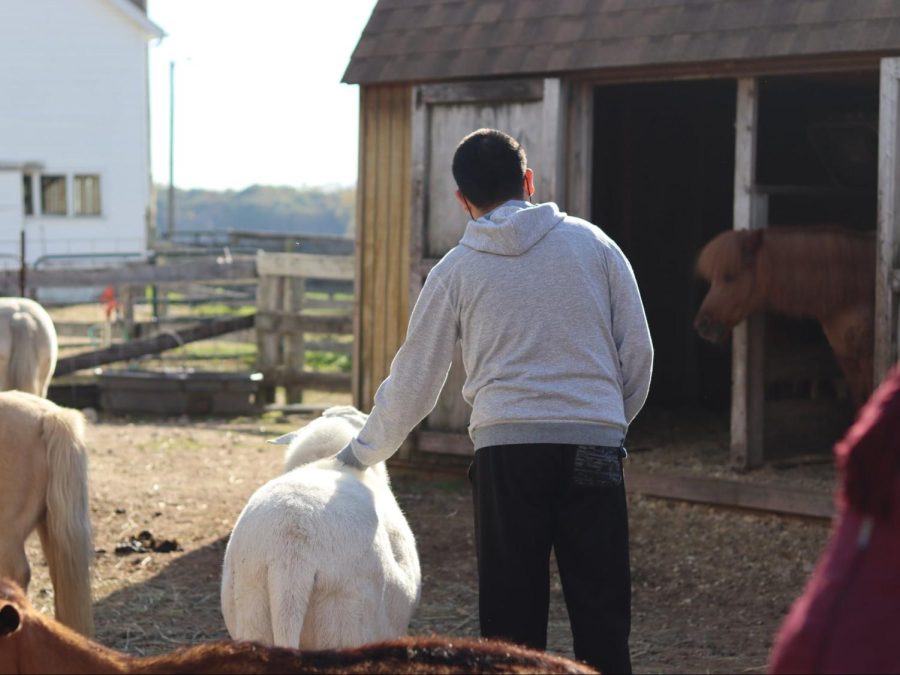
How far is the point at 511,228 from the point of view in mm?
3393

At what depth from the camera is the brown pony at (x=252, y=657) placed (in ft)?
6.59

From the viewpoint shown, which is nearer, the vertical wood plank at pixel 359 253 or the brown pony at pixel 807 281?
the brown pony at pixel 807 281

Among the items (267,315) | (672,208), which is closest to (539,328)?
(672,208)

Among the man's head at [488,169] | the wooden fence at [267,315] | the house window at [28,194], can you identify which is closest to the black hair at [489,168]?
the man's head at [488,169]

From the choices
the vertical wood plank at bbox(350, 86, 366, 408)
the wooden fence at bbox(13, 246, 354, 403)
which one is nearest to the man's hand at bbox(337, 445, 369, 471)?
the vertical wood plank at bbox(350, 86, 366, 408)

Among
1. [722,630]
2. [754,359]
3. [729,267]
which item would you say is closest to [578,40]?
[729,267]

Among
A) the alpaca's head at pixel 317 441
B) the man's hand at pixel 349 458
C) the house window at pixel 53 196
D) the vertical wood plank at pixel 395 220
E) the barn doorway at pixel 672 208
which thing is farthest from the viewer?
the house window at pixel 53 196

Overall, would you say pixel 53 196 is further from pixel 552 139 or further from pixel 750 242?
pixel 750 242

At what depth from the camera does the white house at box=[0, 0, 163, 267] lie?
22656 millimetres

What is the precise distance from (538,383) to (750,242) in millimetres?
4773

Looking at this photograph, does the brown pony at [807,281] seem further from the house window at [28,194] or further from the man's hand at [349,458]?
the house window at [28,194]

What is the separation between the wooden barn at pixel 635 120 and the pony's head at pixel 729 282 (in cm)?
11

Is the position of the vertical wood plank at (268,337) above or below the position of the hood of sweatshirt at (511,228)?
below

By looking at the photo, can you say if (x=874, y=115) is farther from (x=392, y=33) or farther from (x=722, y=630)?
(x=722, y=630)
